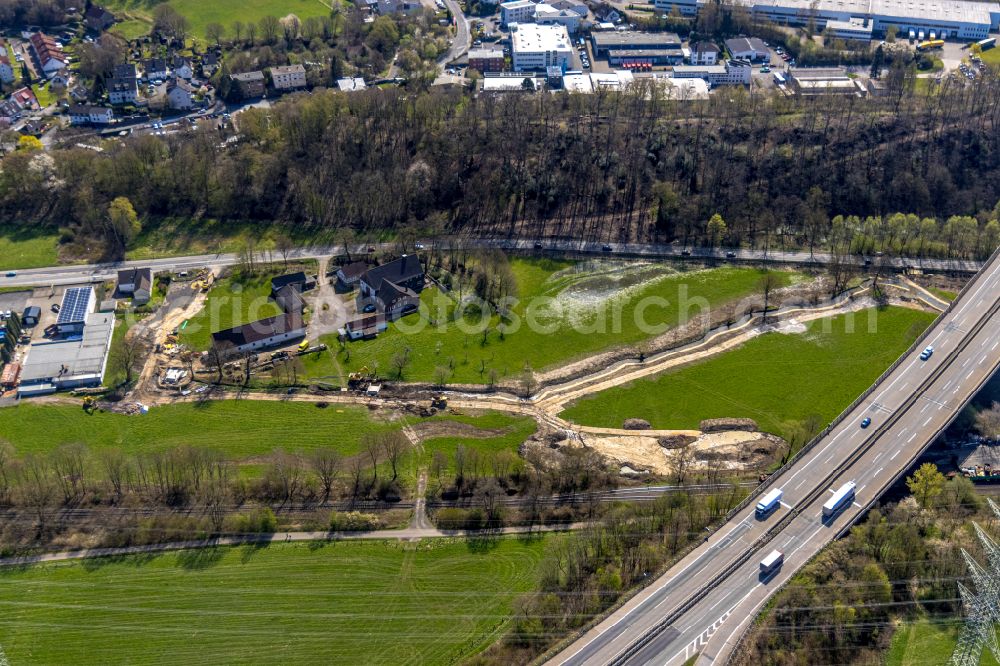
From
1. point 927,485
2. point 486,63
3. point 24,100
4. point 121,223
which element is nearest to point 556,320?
point 927,485

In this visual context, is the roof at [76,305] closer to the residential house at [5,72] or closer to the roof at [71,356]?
the roof at [71,356]

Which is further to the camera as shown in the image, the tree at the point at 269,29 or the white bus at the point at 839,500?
the tree at the point at 269,29

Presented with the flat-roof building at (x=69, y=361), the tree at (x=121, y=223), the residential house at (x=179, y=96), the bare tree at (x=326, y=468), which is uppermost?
the residential house at (x=179, y=96)

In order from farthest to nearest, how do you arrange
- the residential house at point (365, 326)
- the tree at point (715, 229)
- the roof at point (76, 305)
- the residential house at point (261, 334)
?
the tree at point (715, 229) < the roof at point (76, 305) < the residential house at point (365, 326) < the residential house at point (261, 334)

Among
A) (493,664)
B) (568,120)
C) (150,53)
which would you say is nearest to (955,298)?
(568,120)

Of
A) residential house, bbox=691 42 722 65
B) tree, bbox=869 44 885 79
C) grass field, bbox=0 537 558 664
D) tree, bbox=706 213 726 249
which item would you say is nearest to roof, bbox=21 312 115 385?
grass field, bbox=0 537 558 664

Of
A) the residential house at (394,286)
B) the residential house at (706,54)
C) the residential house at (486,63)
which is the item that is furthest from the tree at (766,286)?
the residential house at (486,63)

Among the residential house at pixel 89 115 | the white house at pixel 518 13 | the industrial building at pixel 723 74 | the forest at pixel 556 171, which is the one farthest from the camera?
the white house at pixel 518 13
